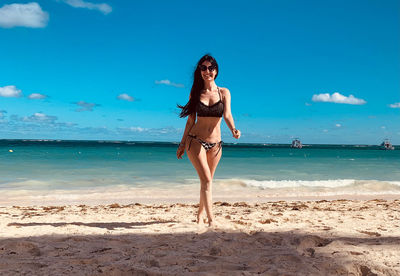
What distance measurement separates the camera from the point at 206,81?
14.5 feet

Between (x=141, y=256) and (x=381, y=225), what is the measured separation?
3.39 m

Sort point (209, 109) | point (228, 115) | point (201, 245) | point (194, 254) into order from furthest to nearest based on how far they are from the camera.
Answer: point (228, 115) < point (209, 109) < point (201, 245) < point (194, 254)

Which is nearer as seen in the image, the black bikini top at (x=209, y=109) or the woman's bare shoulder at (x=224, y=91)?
the black bikini top at (x=209, y=109)

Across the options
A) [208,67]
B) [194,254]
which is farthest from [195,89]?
[194,254]

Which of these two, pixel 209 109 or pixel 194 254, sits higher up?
pixel 209 109

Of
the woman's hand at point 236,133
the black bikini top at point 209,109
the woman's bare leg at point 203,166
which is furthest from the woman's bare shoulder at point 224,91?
the woman's bare leg at point 203,166

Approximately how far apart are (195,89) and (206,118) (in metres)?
0.43

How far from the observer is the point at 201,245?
3.63 m

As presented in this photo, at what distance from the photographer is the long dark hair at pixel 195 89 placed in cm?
439

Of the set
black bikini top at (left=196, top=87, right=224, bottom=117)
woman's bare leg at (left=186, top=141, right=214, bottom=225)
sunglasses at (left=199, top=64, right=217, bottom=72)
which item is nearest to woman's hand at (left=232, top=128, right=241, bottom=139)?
black bikini top at (left=196, top=87, right=224, bottom=117)

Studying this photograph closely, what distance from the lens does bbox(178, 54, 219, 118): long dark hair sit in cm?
439

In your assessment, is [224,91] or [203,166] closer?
[203,166]

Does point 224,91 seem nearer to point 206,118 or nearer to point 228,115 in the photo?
point 228,115

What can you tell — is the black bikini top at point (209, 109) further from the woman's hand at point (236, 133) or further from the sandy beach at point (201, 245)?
the sandy beach at point (201, 245)
